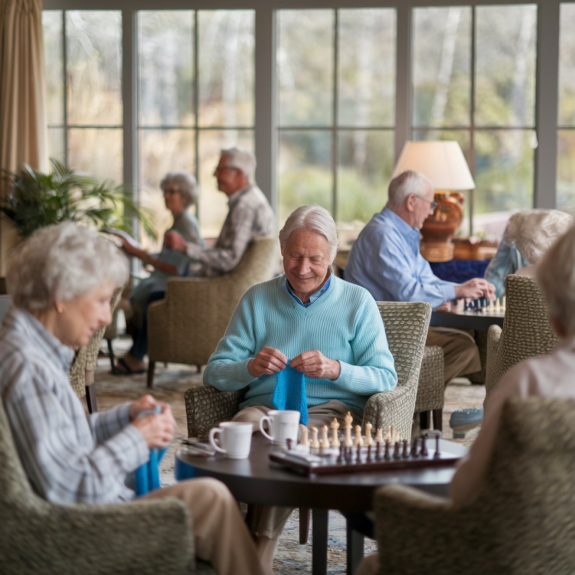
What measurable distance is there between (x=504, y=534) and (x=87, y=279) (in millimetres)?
995

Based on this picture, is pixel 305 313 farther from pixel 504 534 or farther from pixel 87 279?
pixel 504 534

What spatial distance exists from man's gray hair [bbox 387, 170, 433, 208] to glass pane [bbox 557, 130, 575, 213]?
298 cm

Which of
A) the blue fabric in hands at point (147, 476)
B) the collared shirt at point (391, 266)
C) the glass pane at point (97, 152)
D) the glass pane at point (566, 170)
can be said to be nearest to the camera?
the blue fabric in hands at point (147, 476)

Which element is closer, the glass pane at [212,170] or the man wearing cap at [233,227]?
the man wearing cap at [233,227]

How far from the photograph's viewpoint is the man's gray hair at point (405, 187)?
472 centimetres

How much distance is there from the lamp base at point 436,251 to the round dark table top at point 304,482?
3.97m

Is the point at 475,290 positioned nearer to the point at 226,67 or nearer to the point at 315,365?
the point at 315,365

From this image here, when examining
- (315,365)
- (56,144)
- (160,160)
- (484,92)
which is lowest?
(315,365)

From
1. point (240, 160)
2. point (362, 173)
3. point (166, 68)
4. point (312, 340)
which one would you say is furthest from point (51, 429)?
point (166, 68)

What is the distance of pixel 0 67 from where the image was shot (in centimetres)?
752

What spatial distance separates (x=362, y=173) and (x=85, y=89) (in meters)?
2.35

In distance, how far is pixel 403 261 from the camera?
463 centimetres

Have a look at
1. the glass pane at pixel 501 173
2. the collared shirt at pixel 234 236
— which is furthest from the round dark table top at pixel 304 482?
the glass pane at pixel 501 173

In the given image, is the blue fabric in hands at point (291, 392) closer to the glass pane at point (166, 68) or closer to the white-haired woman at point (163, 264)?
the white-haired woman at point (163, 264)
